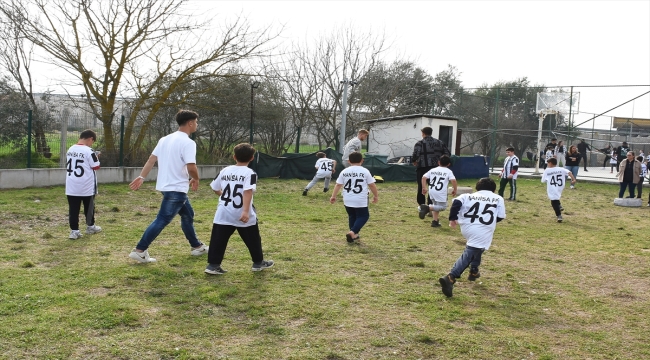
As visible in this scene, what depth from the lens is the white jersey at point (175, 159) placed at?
5980 mm

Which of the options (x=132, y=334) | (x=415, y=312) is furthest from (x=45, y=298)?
(x=415, y=312)

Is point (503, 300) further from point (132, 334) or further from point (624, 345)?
point (132, 334)

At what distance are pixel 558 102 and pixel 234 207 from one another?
21.1m

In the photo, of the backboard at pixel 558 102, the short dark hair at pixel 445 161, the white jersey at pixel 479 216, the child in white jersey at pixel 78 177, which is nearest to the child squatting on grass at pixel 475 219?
the white jersey at pixel 479 216

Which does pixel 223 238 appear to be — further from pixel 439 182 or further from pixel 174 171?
pixel 439 182

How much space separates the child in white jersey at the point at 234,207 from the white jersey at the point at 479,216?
2.19 m

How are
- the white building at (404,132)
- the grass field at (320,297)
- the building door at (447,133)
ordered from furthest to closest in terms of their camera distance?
the building door at (447,133) → the white building at (404,132) → the grass field at (320,297)

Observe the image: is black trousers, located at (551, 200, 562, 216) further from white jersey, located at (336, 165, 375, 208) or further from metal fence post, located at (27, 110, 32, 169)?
metal fence post, located at (27, 110, 32, 169)

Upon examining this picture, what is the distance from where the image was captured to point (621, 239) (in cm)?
916

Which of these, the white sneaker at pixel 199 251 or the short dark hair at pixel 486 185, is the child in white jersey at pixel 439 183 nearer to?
the short dark hair at pixel 486 185

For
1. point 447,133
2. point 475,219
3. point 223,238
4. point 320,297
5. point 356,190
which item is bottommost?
point 320,297

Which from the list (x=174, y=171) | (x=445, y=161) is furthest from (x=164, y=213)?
(x=445, y=161)

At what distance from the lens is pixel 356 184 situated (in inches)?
306

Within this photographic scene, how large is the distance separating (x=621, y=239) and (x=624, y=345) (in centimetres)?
553
